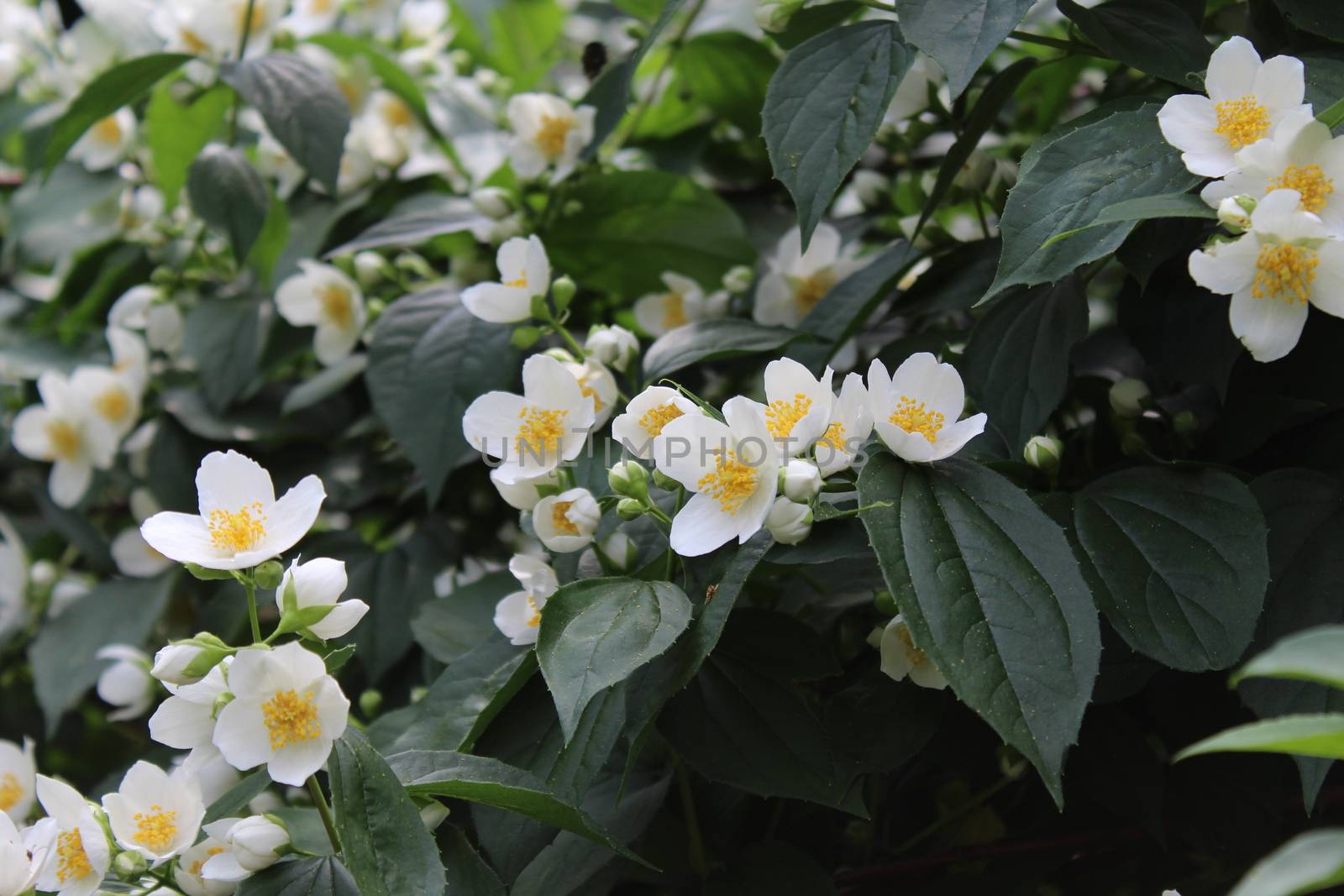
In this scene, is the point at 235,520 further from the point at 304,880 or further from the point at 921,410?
the point at 921,410

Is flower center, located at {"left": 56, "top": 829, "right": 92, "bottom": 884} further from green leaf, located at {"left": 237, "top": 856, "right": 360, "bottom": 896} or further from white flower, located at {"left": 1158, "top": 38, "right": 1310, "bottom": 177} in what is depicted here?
white flower, located at {"left": 1158, "top": 38, "right": 1310, "bottom": 177}

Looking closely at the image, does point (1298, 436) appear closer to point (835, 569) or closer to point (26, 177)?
point (835, 569)

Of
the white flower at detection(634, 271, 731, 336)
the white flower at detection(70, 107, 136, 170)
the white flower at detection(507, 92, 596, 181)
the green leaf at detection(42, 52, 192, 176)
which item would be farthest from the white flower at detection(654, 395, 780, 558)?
the white flower at detection(70, 107, 136, 170)

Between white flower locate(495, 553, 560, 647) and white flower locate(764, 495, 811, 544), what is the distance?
8.6 inches

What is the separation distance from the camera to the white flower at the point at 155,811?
87 cm

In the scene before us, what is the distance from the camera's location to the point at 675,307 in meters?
1.39

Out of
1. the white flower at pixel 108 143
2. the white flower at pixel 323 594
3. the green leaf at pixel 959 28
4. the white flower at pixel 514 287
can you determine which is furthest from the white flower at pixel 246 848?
the white flower at pixel 108 143

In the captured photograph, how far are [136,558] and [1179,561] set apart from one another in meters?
1.31

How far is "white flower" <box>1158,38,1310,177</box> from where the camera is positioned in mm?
823

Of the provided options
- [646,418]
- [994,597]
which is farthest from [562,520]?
[994,597]

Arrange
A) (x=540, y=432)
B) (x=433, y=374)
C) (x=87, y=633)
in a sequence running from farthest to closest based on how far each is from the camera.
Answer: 1. (x=87, y=633)
2. (x=433, y=374)
3. (x=540, y=432)

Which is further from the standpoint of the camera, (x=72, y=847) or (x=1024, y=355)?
(x=1024, y=355)

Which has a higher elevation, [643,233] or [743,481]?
[743,481]

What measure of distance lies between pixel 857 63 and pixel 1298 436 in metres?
0.48
